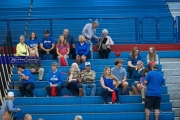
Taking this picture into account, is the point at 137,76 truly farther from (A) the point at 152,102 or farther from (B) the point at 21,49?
(B) the point at 21,49

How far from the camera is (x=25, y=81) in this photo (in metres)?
17.2

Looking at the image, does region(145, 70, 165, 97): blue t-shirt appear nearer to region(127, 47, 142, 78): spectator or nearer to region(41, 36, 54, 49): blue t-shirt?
region(127, 47, 142, 78): spectator

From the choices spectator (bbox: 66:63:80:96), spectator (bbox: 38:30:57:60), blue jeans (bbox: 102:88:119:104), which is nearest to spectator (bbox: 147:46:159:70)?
blue jeans (bbox: 102:88:119:104)

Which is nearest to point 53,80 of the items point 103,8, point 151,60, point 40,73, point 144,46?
point 40,73

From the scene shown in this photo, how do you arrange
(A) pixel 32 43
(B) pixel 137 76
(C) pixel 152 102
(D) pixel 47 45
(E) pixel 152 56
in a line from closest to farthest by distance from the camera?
(C) pixel 152 102
(B) pixel 137 76
(E) pixel 152 56
(A) pixel 32 43
(D) pixel 47 45

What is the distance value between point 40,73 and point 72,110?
2.05 m

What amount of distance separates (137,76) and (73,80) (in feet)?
6.90

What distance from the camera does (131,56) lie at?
1836 centimetres

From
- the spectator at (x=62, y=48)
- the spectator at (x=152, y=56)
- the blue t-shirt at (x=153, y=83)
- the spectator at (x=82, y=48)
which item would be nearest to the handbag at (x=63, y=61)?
the spectator at (x=62, y=48)

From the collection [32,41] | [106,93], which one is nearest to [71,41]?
[32,41]

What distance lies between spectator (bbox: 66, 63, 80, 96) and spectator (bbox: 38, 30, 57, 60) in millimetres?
2224

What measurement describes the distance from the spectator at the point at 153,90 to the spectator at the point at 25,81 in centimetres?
364

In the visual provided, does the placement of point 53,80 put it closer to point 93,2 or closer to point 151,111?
point 151,111

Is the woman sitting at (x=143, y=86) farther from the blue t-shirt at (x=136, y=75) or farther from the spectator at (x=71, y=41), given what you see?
the spectator at (x=71, y=41)
